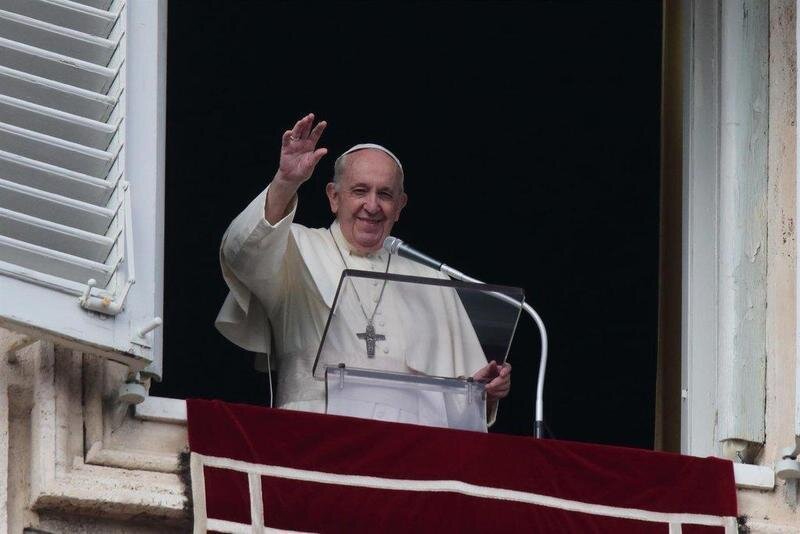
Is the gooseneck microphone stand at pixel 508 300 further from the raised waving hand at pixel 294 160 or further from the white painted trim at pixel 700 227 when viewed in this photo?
the white painted trim at pixel 700 227

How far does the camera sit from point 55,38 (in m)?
8.17

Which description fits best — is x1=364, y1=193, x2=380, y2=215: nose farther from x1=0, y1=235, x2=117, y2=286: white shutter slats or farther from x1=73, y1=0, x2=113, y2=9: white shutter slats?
x1=0, y1=235, x2=117, y2=286: white shutter slats

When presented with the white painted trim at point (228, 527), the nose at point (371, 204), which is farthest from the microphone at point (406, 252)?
the white painted trim at point (228, 527)

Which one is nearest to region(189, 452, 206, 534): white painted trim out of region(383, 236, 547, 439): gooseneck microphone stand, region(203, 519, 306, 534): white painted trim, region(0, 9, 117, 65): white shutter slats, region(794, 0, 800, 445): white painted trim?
region(203, 519, 306, 534): white painted trim

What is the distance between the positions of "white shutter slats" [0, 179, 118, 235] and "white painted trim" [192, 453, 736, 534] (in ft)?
2.13

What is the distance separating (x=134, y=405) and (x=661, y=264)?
7.70 feet

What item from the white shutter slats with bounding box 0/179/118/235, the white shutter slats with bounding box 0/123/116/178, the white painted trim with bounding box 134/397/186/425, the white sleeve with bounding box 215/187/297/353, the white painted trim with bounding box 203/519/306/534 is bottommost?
the white painted trim with bounding box 203/519/306/534

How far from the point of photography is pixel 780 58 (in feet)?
29.6

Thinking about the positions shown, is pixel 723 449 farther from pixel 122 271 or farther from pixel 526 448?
pixel 122 271

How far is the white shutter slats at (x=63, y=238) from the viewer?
309 inches

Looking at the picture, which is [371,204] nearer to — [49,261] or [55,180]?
[55,180]

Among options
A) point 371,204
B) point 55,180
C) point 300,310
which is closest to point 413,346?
point 300,310

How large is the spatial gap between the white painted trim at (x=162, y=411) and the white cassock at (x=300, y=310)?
2.13 ft

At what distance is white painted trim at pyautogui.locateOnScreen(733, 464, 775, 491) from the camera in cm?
837
